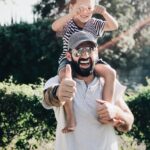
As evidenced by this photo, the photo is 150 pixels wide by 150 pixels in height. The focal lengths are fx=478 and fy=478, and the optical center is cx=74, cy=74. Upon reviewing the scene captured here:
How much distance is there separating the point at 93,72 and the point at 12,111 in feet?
16.1

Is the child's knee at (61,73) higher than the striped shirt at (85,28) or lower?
lower

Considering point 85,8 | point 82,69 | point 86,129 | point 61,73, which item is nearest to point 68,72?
point 82,69

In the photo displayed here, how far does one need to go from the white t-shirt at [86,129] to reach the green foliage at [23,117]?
14.8 ft

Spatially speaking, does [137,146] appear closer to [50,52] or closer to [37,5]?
[50,52]

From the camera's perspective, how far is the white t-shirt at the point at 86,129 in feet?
10.3

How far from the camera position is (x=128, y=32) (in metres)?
33.7

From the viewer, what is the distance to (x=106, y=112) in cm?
303

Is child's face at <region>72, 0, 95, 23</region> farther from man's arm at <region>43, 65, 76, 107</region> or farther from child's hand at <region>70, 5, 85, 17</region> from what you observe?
man's arm at <region>43, 65, 76, 107</region>

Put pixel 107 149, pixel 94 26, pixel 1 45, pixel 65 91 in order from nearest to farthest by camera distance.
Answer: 1. pixel 65 91
2. pixel 107 149
3. pixel 94 26
4. pixel 1 45

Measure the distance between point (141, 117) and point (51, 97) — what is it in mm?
4691

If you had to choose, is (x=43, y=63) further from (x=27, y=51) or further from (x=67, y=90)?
(x=67, y=90)

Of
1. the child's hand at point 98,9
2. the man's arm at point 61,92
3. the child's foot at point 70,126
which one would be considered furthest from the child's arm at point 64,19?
the child's foot at point 70,126

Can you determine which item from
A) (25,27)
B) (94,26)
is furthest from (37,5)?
(94,26)

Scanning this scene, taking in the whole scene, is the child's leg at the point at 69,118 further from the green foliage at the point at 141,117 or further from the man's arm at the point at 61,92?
the green foliage at the point at 141,117
